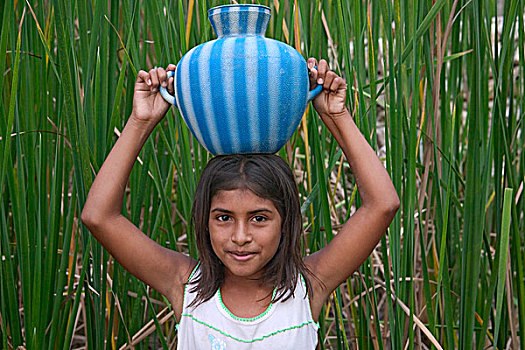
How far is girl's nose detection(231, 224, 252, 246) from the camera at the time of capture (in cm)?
81

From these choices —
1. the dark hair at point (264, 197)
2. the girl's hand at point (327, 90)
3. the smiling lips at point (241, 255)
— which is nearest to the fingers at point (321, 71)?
the girl's hand at point (327, 90)

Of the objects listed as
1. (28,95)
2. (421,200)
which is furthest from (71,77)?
(421,200)

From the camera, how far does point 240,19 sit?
31.2 inches

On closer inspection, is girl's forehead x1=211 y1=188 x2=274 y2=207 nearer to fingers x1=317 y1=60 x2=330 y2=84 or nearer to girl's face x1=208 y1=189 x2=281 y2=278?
girl's face x1=208 y1=189 x2=281 y2=278

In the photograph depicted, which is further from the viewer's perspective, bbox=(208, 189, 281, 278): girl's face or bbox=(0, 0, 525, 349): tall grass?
bbox=(0, 0, 525, 349): tall grass

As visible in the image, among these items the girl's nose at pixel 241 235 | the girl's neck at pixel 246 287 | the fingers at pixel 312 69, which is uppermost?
the fingers at pixel 312 69

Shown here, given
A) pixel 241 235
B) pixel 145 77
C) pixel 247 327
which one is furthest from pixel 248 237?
pixel 145 77

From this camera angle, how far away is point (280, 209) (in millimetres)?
853

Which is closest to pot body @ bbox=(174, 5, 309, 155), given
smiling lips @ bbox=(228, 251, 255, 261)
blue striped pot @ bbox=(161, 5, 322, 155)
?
blue striped pot @ bbox=(161, 5, 322, 155)

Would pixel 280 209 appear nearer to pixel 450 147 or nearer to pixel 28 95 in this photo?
pixel 450 147

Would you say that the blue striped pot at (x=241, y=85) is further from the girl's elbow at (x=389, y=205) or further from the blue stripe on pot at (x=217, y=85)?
the girl's elbow at (x=389, y=205)

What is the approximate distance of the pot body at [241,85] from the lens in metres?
0.76

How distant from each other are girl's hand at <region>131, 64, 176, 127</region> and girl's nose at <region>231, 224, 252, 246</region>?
16 cm

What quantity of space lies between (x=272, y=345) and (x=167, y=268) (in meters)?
0.16
